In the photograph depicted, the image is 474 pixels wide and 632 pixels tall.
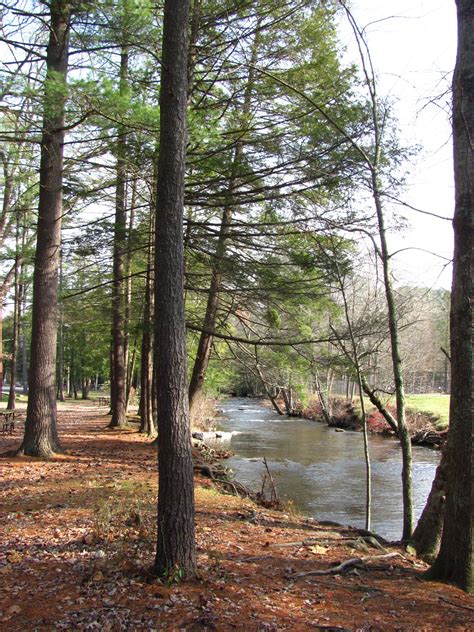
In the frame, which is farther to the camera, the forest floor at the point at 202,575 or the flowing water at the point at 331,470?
the flowing water at the point at 331,470

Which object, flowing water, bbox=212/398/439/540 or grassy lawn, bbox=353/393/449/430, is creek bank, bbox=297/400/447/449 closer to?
grassy lawn, bbox=353/393/449/430

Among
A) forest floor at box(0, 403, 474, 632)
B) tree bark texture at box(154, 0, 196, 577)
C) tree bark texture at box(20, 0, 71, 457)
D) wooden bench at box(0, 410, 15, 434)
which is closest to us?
forest floor at box(0, 403, 474, 632)

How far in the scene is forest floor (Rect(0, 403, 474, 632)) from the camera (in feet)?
11.5

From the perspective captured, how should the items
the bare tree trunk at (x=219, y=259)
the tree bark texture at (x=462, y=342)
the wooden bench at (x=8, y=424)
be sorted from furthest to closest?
the wooden bench at (x=8, y=424) < the bare tree trunk at (x=219, y=259) < the tree bark texture at (x=462, y=342)

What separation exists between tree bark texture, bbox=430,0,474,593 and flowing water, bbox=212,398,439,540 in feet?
16.2

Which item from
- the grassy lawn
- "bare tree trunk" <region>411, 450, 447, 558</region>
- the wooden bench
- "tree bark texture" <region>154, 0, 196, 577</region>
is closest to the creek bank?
the grassy lawn

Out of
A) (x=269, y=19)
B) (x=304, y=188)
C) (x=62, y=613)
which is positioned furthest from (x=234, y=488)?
(x=269, y=19)

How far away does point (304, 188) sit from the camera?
27.4ft

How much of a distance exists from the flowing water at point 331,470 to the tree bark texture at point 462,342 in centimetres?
494

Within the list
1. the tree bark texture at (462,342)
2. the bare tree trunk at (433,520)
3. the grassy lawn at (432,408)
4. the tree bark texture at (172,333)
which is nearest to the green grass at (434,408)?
the grassy lawn at (432,408)

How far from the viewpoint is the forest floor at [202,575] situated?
3.51 meters

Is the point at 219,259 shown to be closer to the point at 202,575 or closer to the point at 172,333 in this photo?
the point at 172,333

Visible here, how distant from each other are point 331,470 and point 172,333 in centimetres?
1258

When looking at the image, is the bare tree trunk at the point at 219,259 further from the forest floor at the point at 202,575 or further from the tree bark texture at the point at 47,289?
the forest floor at the point at 202,575
